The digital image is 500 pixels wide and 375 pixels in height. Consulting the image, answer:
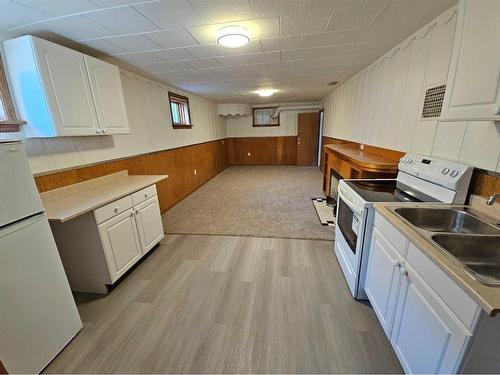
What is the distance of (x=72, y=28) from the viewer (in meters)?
1.71

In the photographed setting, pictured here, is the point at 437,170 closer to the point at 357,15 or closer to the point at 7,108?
the point at 357,15

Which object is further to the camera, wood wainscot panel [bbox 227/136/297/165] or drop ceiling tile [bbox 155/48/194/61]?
wood wainscot panel [bbox 227/136/297/165]

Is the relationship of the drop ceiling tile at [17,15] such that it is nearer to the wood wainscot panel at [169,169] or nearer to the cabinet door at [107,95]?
the cabinet door at [107,95]

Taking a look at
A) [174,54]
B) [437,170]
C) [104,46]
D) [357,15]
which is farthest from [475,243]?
[104,46]

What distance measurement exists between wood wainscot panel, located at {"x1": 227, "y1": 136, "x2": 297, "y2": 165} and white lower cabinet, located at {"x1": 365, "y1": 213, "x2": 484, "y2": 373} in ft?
21.9

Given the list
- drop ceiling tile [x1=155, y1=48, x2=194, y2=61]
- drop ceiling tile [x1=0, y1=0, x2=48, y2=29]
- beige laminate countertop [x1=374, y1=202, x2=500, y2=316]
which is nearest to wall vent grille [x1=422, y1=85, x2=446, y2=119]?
beige laminate countertop [x1=374, y1=202, x2=500, y2=316]

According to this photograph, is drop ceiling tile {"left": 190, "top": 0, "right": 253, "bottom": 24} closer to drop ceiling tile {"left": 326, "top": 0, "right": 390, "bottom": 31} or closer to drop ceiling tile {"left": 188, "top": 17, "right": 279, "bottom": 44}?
→ drop ceiling tile {"left": 188, "top": 17, "right": 279, "bottom": 44}

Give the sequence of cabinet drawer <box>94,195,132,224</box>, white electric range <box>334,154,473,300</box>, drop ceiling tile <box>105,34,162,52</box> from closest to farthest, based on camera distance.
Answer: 1. white electric range <box>334,154,473,300</box>
2. cabinet drawer <box>94,195,132,224</box>
3. drop ceiling tile <box>105,34,162,52</box>

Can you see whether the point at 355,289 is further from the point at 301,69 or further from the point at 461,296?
the point at 301,69

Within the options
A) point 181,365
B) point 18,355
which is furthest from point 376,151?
point 18,355

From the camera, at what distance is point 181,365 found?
4.41ft

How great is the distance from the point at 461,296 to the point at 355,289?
1.11 meters

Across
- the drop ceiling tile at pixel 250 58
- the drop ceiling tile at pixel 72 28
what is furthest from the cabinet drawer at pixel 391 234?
the drop ceiling tile at pixel 72 28

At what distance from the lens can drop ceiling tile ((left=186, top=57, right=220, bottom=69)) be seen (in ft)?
8.57
